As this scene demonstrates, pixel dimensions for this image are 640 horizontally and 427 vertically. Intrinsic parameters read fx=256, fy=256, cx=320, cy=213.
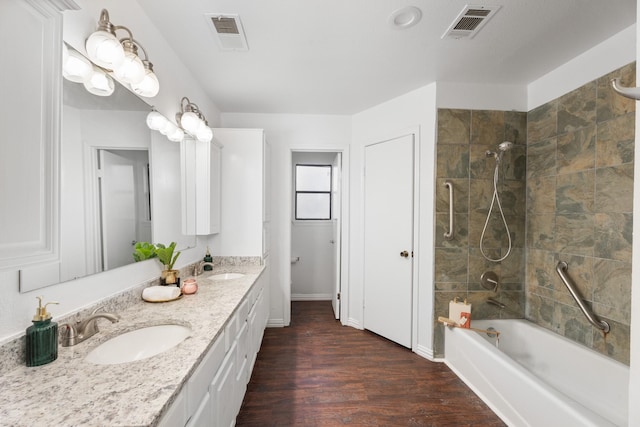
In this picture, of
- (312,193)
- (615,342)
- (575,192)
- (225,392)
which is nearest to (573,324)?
(615,342)

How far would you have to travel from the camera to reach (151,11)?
1476 mm

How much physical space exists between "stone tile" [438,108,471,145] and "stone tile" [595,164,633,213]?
91cm

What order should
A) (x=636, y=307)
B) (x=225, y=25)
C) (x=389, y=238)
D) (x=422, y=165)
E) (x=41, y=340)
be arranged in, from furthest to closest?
(x=389, y=238)
(x=422, y=165)
(x=225, y=25)
(x=41, y=340)
(x=636, y=307)

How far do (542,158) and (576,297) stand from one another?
3.72ft

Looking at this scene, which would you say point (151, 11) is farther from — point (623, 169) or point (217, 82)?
point (623, 169)

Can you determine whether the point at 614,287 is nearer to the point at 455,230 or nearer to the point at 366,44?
the point at 455,230

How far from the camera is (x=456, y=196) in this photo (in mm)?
2268

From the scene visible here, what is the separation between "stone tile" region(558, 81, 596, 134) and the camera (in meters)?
1.83

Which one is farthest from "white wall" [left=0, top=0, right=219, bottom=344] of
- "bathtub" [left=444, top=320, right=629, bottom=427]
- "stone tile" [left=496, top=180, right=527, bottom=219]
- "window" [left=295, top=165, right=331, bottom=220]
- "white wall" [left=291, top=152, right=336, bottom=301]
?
"stone tile" [left=496, top=180, right=527, bottom=219]

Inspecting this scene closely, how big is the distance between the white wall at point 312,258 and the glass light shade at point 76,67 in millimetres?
2949

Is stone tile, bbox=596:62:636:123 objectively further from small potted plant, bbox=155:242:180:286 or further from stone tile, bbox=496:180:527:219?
small potted plant, bbox=155:242:180:286

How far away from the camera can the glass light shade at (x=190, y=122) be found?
184 cm

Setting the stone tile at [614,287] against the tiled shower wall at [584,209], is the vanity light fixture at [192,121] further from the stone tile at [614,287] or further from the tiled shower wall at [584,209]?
the stone tile at [614,287]

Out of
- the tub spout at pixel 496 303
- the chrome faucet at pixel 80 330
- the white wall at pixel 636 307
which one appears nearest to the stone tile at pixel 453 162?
the tub spout at pixel 496 303
